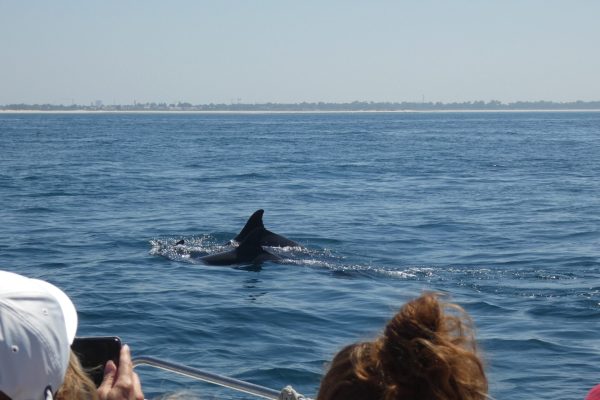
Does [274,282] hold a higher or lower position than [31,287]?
lower

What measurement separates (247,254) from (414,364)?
13.4m

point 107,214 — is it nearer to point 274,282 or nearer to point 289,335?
point 274,282

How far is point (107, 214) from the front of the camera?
21391 mm

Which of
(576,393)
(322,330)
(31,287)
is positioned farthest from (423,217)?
(31,287)

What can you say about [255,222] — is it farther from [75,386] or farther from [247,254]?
[75,386]

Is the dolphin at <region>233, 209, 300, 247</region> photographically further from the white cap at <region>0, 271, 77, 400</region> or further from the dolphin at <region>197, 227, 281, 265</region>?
the white cap at <region>0, 271, 77, 400</region>

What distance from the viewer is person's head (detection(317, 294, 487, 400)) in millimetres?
1859

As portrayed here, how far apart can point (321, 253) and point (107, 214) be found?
23.0ft

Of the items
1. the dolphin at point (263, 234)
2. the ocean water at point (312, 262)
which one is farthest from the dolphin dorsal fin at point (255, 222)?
the ocean water at point (312, 262)

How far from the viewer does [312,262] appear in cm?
1495

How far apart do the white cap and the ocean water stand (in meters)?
0.68

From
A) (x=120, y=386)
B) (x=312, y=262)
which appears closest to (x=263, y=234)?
(x=312, y=262)

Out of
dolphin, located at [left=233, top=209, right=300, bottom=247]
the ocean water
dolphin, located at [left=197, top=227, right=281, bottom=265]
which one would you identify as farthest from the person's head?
dolphin, located at [left=233, top=209, right=300, bottom=247]

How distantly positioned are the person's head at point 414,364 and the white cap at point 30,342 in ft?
1.74
